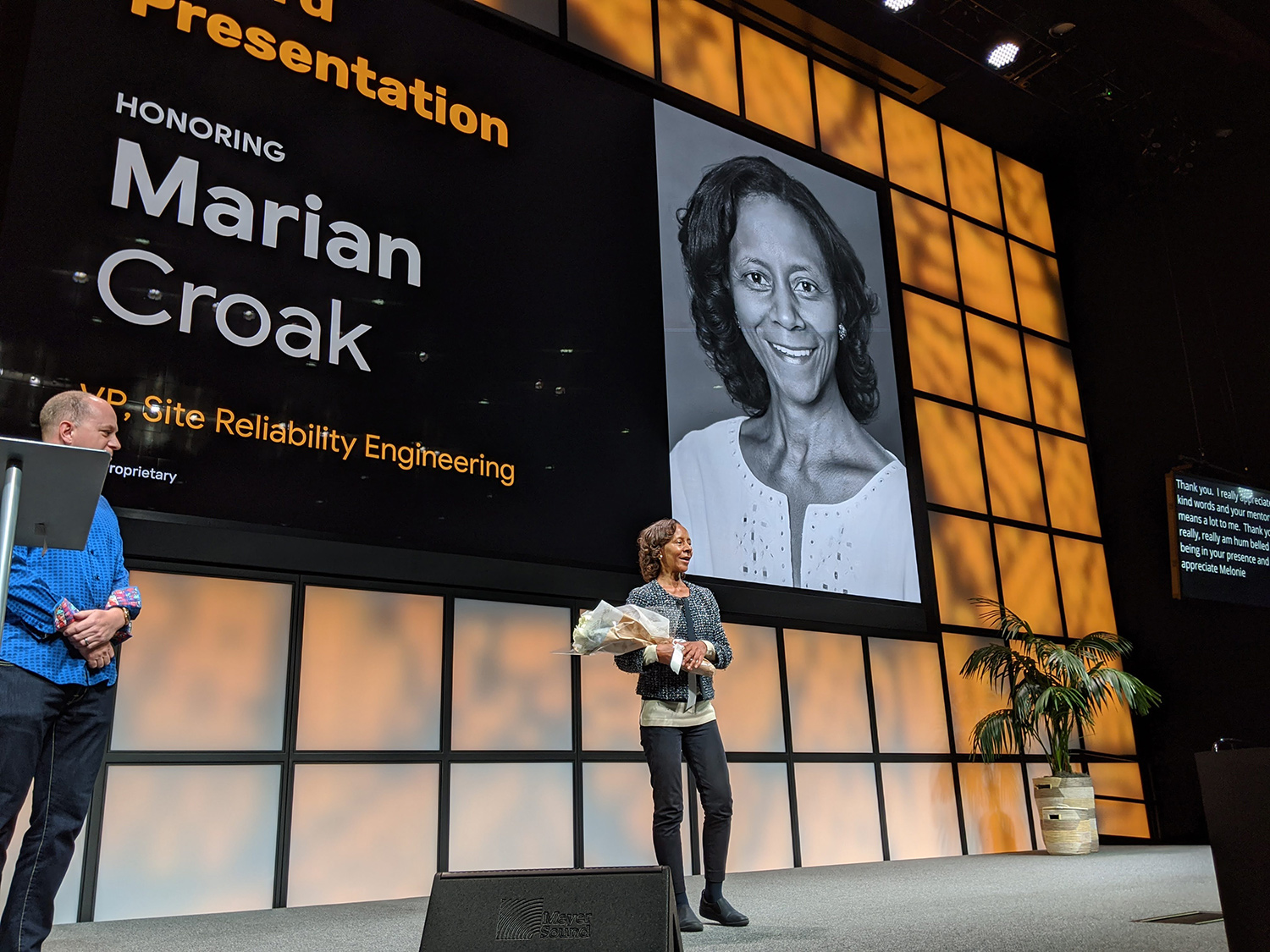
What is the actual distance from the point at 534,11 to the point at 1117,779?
6.45m

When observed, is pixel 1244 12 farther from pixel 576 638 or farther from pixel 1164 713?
pixel 576 638

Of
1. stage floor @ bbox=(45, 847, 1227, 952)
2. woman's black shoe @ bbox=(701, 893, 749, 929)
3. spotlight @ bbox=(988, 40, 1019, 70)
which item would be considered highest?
spotlight @ bbox=(988, 40, 1019, 70)

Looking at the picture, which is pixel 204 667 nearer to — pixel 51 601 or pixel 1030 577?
pixel 51 601

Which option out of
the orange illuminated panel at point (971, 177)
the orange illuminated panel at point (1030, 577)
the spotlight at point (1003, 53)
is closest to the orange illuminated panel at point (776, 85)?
the spotlight at point (1003, 53)

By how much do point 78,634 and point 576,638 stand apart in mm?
1399

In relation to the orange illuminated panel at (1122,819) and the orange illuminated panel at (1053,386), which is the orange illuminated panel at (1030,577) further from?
the orange illuminated panel at (1122,819)

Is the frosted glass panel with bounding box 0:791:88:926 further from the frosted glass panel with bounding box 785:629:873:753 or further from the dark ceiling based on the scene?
the dark ceiling

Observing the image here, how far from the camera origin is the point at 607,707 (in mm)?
5117

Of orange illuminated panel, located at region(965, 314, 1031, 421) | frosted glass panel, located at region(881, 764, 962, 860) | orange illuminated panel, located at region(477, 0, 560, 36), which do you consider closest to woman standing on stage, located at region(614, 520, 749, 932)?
frosted glass panel, located at region(881, 764, 962, 860)

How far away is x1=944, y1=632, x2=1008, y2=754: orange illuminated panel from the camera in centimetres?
659

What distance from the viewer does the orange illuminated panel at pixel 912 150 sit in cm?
775

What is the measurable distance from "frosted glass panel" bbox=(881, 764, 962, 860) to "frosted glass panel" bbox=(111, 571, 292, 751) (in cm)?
366

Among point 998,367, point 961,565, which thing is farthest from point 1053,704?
point 998,367

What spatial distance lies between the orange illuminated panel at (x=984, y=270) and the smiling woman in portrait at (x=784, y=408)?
152 centimetres
